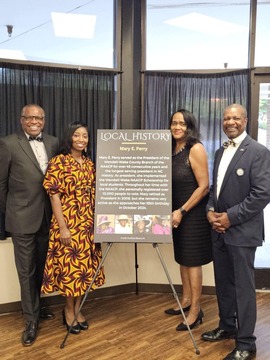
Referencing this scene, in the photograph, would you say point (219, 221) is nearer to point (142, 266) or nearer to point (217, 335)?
point (217, 335)

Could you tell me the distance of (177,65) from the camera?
137 inches

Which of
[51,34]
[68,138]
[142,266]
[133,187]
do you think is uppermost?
[51,34]

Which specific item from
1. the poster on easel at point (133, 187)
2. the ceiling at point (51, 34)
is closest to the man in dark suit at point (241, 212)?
the poster on easel at point (133, 187)

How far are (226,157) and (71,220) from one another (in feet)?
3.92

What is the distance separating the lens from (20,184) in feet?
8.73

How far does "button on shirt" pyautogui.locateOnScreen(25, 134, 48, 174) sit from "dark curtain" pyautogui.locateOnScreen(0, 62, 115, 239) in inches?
17.9

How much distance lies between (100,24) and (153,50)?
1.81ft

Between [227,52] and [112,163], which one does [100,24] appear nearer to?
[227,52]

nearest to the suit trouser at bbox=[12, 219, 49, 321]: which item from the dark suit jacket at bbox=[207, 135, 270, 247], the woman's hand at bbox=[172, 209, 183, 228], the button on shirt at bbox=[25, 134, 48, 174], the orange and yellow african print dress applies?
the orange and yellow african print dress

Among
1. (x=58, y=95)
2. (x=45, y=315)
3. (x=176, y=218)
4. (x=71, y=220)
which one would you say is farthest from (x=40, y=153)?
(x=45, y=315)

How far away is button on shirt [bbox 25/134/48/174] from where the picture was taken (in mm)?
2764

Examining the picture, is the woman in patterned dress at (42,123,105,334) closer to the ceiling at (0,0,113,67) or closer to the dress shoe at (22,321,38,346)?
the dress shoe at (22,321,38,346)

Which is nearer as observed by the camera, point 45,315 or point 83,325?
point 83,325

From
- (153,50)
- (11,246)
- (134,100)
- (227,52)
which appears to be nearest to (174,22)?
(153,50)
